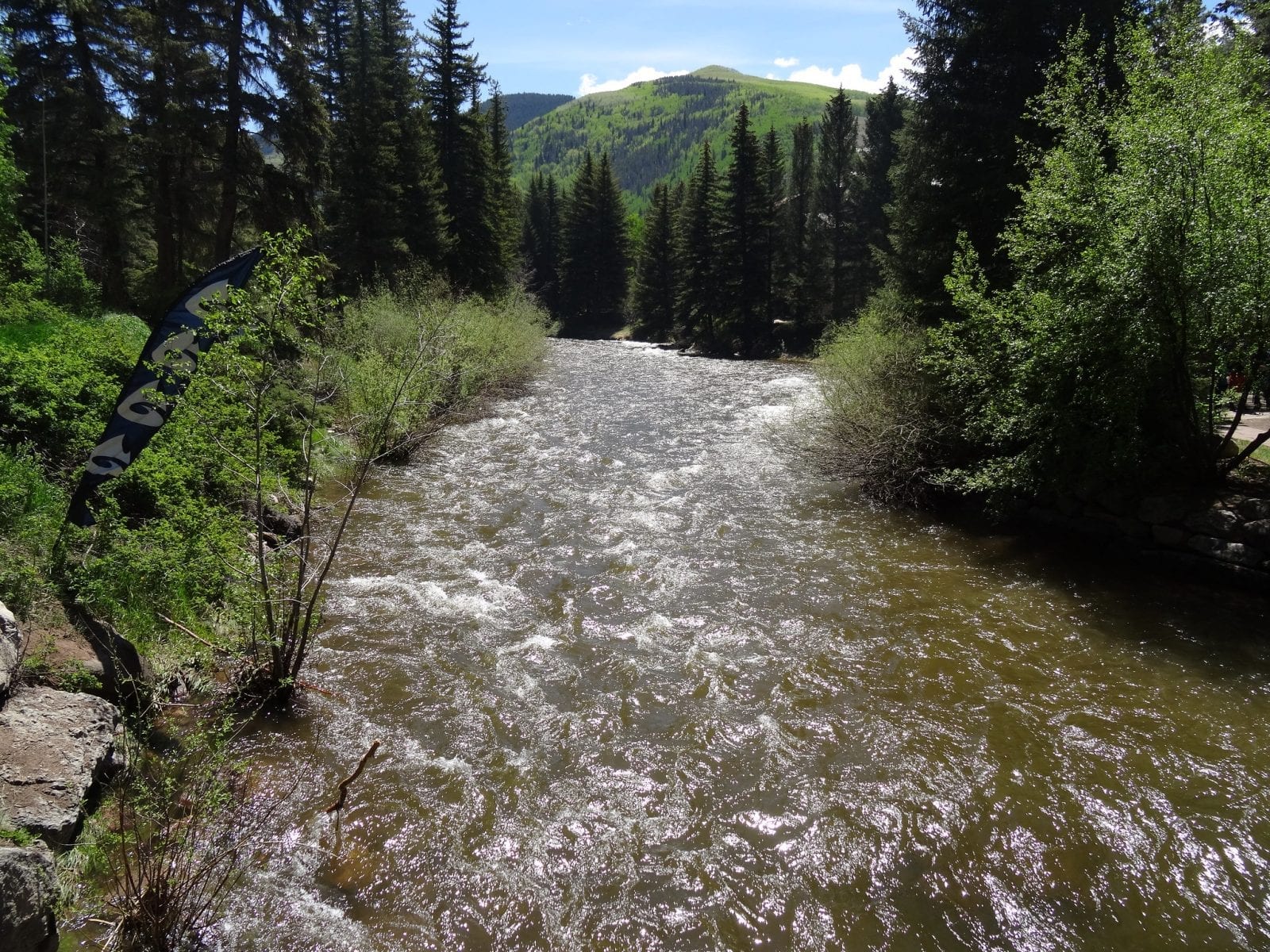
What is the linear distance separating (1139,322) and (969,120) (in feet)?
23.8

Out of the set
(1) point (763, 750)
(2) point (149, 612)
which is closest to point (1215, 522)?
(1) point (763, 750)

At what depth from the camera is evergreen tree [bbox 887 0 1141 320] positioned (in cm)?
1316

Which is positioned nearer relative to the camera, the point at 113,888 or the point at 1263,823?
the point at 113,888

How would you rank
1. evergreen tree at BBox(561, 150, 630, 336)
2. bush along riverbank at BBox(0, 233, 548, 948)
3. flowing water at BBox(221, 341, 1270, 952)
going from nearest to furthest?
bush along riverbank at BBox(0, 233, 548, 948) → flowing water at BBox(221, 341, 1270, 952) → evergreen tree at BBox(561, 150, 630, 336)

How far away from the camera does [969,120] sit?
45.4 feet

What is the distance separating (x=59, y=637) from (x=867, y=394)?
44.0ft

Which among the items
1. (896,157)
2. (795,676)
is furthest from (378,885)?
(896,157)

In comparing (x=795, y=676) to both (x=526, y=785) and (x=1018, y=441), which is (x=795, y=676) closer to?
(x=526, y=785)

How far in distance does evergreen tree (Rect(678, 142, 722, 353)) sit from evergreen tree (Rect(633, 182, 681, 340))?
5529 mm

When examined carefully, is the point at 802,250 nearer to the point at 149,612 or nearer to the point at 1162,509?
the point at 1162,509

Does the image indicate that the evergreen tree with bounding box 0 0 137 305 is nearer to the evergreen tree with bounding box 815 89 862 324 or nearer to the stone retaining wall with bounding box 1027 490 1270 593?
the stone retaining wall with bounding box 1027 490 1270 593

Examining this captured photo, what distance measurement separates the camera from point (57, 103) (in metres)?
19.0

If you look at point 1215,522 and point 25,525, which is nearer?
point 25,525

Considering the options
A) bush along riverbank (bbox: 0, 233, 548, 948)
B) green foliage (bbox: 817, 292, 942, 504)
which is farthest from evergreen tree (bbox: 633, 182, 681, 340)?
bush along riverbank (bbox: 0, 233, 548, 948)
